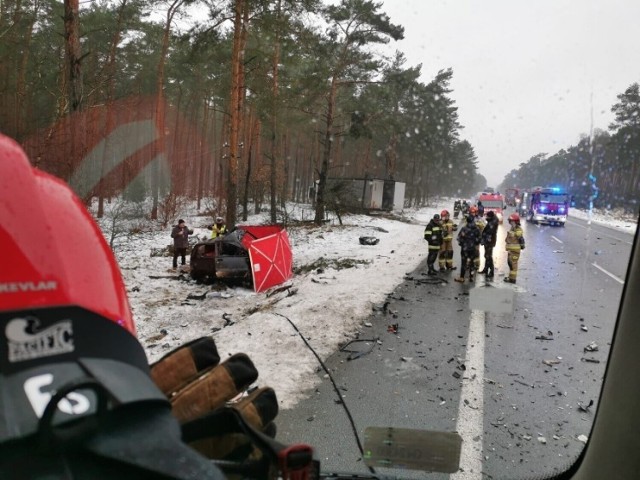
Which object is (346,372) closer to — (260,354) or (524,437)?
(260,354)

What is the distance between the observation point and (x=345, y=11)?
15.6 metres

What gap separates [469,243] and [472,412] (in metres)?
6.13

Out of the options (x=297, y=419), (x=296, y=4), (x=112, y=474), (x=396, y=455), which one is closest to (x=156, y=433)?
(x=112, y=474)

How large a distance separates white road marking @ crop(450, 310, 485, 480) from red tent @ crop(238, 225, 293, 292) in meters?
6.56

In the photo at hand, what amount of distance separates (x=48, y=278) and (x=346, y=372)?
4021mm

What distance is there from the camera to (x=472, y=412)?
3.67 metres

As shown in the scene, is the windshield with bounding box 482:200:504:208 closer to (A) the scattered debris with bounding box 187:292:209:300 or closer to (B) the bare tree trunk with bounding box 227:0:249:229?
(B) the bare tree trunk with bounding box 227:0:249:229

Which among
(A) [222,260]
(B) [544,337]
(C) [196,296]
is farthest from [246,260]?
(B) [544,337]

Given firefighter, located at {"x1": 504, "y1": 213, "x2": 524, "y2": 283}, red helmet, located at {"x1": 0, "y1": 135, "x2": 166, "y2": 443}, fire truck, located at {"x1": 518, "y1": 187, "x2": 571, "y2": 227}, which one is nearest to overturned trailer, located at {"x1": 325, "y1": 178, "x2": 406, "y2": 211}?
fire truck, located at {"x1": 518, "y1": 187, "x2": 571, "y2": 227}

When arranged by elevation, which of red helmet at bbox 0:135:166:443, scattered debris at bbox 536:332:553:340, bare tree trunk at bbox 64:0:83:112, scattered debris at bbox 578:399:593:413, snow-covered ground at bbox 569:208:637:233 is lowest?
scattered debris at bbox 536:332:553:340

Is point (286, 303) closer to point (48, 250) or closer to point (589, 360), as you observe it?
point (589, 360)

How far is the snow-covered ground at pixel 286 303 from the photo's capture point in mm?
4906

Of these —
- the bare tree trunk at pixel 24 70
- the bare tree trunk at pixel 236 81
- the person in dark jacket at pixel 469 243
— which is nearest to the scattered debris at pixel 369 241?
the bare tree trunk at pixel 236 81

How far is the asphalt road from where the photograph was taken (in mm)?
2896
